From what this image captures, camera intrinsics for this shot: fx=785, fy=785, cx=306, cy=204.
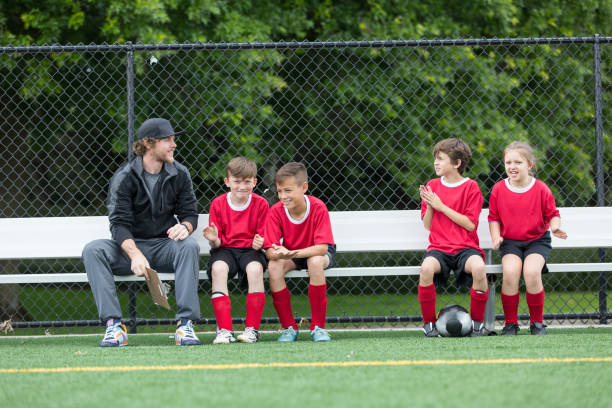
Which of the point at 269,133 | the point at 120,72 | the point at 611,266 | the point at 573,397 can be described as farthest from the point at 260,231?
the point at 120,72

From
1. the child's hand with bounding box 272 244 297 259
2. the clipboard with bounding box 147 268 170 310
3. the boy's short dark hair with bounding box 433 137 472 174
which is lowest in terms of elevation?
the clipboard with bounding box 147 268 170 310

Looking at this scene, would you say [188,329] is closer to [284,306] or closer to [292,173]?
[284,306]

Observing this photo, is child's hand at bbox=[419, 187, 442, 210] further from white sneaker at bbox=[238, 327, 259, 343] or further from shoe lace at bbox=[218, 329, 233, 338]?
shoe lace at bbox=[218, 329, 233, 338]

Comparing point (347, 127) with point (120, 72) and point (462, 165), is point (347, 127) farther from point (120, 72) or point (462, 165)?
point (462, 165)

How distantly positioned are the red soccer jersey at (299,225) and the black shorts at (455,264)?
0.70 m

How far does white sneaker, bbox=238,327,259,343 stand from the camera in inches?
188

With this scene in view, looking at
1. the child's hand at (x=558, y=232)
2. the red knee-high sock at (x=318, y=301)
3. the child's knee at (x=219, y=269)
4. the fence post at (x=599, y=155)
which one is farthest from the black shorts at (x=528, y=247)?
the child's knee at (x=219, y=269)

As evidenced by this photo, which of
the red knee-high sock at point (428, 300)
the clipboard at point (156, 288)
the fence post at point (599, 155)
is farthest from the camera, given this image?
the fence post at point (599, 155)

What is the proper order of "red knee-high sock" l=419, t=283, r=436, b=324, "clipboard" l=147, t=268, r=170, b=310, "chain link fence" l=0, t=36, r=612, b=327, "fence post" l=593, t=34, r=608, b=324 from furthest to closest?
"chain link fence" l=0, t=36, r=612, b=327
"fence post" l=593, t=34, r=608, b=324
"red knee-high sock" l=419, t=283, r=436, b=324
"clipboard" l=147, t=268, r=170, b=310

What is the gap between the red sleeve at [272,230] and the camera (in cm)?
495

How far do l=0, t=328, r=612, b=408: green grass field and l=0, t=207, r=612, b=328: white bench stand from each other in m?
0.91

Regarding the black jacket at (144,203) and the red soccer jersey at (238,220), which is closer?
the black jacket at (144,203)

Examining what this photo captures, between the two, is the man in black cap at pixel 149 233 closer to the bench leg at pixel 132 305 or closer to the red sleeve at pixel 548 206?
the bench leg at pixel 132 305

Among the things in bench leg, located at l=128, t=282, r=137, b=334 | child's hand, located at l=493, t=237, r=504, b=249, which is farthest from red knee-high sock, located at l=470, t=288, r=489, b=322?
A: bench leg, located at l=128, t=282, r=137, b=334
